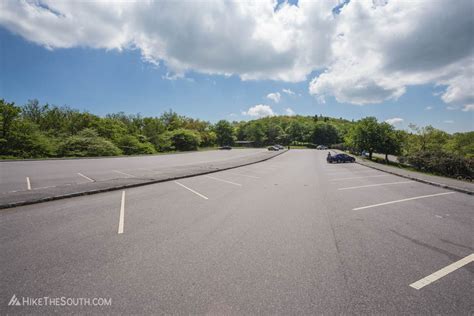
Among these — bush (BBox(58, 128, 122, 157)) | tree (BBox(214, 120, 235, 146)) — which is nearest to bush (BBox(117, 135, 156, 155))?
bush (BBox(58, 128, 122, 157))

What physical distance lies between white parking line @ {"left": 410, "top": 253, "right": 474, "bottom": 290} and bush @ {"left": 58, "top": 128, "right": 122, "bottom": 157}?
38.2 m

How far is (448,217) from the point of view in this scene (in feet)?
20.1

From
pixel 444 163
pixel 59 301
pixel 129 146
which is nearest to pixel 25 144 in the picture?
pixel 129 146

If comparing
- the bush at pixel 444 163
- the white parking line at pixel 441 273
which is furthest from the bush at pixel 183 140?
the white parking line at pixel 441 273

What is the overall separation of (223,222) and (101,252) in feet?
9.28

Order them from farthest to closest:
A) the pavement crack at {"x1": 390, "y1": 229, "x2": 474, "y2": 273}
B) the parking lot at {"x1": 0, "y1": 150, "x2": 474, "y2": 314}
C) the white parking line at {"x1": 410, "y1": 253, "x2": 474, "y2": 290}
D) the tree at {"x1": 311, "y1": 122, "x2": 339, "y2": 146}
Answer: the tree at {"x1": 311, "y1": 122, "x2": 339, "y2": 146} < the pavement crack at {"x1": 390, "y1": 229, "x2": 474, "y2": 273} < the white parking line at {"x1": 410, "y1": 253, "x2": 474, "y2": 290} < the parking lot at {"x1": 0, "y1": 150, "x2": 474, "y2": 314}

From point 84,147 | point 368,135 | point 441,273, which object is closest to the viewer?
point 441,273

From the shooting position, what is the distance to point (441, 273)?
331 centimetres

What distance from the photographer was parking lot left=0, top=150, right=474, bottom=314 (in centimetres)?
265

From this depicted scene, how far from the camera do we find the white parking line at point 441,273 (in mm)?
3012

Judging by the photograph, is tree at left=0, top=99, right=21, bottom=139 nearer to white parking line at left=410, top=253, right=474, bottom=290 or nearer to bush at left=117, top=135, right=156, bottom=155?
bush at left=117, top=135, right=156, bottom=155

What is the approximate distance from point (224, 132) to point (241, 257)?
96.0 m

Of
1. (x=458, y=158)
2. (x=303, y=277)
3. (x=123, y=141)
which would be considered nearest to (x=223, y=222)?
(x=303, y=277)

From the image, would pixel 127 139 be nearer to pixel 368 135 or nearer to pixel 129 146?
pixel 129 146
